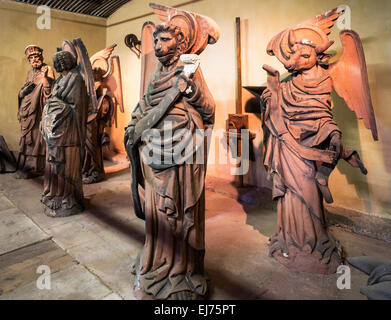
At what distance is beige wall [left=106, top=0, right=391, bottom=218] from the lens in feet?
11.2

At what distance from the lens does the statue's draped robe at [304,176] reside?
252 cm

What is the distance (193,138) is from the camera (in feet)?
6.56

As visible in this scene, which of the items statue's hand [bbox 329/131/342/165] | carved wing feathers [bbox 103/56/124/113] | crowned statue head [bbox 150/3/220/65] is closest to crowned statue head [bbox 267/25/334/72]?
statue's hand [bbox 329/131/342/165]

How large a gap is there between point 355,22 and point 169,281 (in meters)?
3.74

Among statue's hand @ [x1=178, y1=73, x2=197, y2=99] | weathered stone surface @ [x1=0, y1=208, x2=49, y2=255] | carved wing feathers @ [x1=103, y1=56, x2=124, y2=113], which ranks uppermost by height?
carved wing feathers @ [x1=103, y1=56, x2=124, y2=113]

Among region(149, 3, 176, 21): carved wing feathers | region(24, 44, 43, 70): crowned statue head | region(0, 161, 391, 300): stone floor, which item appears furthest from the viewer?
region(24, 44, 43, 70): crowned statue head

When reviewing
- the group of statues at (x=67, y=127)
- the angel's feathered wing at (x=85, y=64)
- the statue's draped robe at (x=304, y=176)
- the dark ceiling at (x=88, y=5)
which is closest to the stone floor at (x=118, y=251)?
the statue's draped robe at (x=304, y=176)

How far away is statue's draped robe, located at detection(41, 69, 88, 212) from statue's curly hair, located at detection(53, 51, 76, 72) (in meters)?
0.09

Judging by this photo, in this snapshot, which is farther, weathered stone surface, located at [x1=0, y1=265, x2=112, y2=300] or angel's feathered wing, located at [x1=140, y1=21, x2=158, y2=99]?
angel's feathered wing, located at [x1=140, y1=21, x2=158, y2=99]

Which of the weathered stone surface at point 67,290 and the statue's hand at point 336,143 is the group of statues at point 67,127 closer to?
the weathered stone surface at point 67,290

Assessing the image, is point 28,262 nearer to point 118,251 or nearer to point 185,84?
point 118,251

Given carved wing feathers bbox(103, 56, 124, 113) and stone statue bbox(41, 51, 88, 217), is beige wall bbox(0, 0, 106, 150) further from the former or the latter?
stone statue bbox(41, 51, 88, 217)

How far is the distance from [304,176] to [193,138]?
4.02 feet

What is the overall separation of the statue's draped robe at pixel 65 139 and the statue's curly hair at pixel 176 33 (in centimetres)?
206
